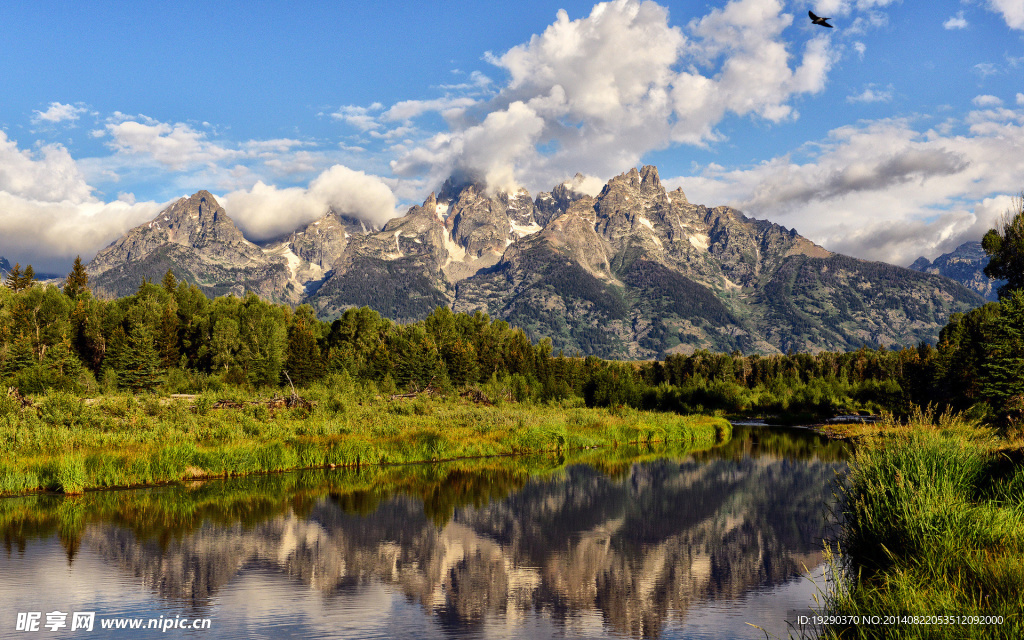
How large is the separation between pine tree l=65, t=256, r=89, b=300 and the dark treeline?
37 cm

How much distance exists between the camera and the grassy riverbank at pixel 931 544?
11.0 m

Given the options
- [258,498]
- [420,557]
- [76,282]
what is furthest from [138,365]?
[420,557]

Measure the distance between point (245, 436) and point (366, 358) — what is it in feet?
205

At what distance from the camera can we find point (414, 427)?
55.1m

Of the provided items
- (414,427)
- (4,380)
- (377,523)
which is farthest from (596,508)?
(4,380)

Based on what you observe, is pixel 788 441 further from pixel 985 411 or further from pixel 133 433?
pixel 133 433

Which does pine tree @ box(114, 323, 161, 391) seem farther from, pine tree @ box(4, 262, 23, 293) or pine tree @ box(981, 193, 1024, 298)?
pine tree @ box(981, 193, 1024, 298)

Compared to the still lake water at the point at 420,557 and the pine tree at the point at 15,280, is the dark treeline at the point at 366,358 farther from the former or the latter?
the still lake water at the point at 420,557

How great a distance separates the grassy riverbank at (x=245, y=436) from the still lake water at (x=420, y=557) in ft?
5.96

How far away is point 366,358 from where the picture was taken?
352 ft

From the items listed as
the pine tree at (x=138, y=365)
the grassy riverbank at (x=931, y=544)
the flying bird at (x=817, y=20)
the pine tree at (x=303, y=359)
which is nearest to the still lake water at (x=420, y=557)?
the grassy riverbank at (x=931, y=544)

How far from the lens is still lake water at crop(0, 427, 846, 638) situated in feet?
61.1

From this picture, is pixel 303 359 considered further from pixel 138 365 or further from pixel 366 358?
pixel 138 365

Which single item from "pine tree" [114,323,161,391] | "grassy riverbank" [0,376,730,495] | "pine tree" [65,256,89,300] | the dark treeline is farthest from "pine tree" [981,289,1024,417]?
"pine tree" [65,256,89,300]
